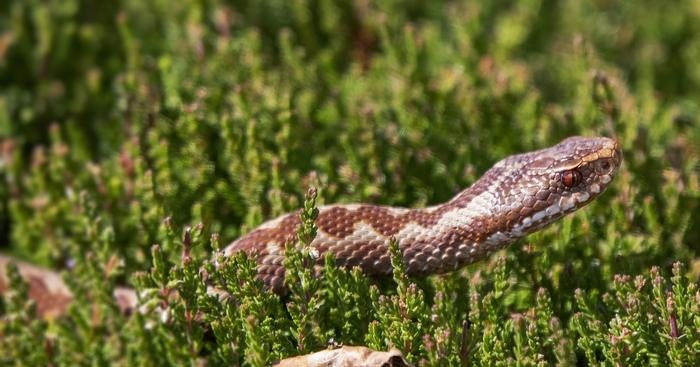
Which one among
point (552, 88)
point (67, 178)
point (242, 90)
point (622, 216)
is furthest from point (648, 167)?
point (67, 178)

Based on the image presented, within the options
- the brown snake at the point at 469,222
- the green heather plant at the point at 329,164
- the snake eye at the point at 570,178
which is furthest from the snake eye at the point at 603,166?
the green heather plant at the point at 329,164

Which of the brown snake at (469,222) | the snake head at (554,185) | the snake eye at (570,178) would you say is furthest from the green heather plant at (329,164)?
the snake eye at (570,178)

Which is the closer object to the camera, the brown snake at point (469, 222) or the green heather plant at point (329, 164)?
the green heather plant at point (329, 164)

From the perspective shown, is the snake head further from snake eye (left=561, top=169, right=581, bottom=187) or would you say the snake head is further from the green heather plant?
the green heather plant

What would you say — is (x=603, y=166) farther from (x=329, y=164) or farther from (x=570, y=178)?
(x=329, y=164)

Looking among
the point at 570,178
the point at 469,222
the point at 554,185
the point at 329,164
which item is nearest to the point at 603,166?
the point at 570,178

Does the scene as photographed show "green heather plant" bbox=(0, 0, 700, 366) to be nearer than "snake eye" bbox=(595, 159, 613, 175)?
Yes

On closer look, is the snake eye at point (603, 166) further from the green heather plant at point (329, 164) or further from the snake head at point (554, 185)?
the green heather plant at point (329, 164)

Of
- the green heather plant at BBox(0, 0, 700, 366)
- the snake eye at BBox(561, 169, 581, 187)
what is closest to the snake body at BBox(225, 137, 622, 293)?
the snake eye at BBox(561, 169, 581, 187)
